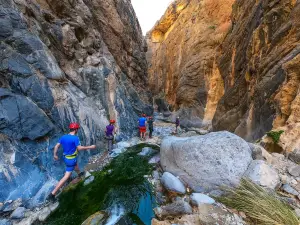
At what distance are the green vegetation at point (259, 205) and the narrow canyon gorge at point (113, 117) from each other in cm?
20

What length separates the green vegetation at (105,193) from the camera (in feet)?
14.5

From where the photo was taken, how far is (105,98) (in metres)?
11.7

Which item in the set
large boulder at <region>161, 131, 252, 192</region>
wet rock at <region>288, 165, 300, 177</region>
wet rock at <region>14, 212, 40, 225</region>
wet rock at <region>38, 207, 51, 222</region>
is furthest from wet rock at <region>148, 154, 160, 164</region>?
wet rock at <region>288, 165, 300, 177</region>

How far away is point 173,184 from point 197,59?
21515 mm

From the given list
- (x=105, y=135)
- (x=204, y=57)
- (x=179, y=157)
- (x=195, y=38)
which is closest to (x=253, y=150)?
(x=179, y=157)

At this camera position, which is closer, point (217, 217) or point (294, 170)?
point (217, 217)

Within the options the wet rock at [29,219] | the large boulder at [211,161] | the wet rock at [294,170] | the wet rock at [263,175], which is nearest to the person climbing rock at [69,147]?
the wet rock at [29,219]

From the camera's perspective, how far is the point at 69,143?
508 centimetres

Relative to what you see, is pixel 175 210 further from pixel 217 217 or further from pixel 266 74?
pixel 266 74

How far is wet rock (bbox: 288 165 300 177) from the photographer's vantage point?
15.0 ft

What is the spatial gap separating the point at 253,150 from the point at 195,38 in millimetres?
23868

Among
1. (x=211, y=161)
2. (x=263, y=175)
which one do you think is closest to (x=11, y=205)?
(x=211, y=161)

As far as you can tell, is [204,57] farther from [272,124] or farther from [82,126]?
[82,126]

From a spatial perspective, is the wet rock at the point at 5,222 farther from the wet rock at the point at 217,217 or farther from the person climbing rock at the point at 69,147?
the wet rock at the point at 217,217
